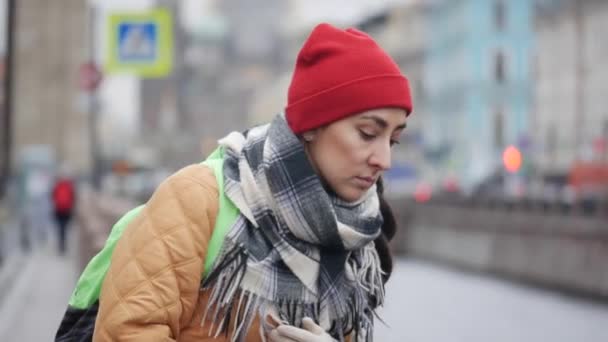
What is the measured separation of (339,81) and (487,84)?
254ft

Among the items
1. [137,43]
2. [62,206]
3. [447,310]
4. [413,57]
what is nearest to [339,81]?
[447,310]

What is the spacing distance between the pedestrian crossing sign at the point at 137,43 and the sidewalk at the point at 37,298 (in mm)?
3752

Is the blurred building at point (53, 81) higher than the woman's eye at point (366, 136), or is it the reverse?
the woman's eye at point (366, 136)

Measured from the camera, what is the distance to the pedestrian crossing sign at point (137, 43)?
85.3 feet

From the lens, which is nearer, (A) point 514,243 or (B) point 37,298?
(B) point 37,298

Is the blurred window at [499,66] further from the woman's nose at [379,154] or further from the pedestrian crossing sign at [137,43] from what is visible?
the woman's nose at [379,154]

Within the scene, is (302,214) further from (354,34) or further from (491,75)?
(491,75)

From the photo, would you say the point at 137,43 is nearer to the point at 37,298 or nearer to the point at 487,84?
the point at 37,298

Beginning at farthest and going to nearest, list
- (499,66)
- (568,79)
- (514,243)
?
(499,66) → (568,79) → (514,243)

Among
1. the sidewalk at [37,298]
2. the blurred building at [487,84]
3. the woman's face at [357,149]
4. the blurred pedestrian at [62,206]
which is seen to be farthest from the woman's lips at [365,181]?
the blurred building at [487,84]

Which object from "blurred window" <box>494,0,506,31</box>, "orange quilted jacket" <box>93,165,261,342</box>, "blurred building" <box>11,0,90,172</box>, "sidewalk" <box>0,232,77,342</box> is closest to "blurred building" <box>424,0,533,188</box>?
"blurred window" <box>494,0,506,31</box>

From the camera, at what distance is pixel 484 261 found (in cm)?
2258

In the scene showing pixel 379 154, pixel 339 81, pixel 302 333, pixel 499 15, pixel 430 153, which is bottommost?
pixel 430 153

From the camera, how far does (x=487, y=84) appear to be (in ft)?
262
